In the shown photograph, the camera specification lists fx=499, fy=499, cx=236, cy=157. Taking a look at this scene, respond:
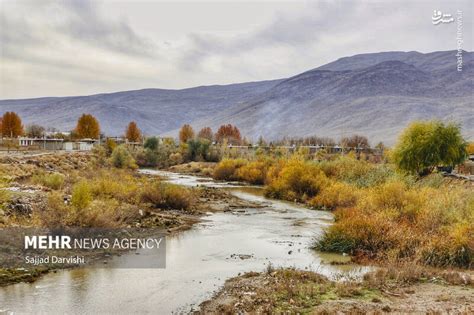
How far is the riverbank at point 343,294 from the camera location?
9.76 m

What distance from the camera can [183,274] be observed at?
508 inches

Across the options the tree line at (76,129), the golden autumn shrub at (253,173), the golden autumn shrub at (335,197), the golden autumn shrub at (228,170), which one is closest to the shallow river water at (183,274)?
the golden autumn shrub at (335,197)

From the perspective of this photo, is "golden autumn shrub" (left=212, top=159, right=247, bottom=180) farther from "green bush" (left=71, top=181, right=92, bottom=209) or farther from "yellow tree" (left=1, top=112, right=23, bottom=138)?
"yellow tree" (left=1, top=112, right=23, bottom=138)

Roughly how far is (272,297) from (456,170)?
2975cm

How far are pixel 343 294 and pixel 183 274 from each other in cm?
428

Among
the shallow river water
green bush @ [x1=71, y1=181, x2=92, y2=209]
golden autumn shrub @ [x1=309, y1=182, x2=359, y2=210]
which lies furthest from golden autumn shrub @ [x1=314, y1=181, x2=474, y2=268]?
green bush @ [x1=71, y1=181, x2=92, y2=209]

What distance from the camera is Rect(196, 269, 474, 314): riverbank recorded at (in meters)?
9.76

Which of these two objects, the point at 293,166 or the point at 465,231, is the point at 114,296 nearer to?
the point at 465,231

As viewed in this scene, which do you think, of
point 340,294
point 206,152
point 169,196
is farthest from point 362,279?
point 206,152

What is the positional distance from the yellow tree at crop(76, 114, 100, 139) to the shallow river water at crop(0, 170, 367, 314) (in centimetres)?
9276

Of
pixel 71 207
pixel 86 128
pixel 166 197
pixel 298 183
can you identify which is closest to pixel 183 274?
pixel 71 207

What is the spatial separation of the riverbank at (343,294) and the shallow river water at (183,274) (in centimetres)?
71

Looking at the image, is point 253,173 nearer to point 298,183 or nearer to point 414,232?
point 298,183

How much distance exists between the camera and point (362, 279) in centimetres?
1205
